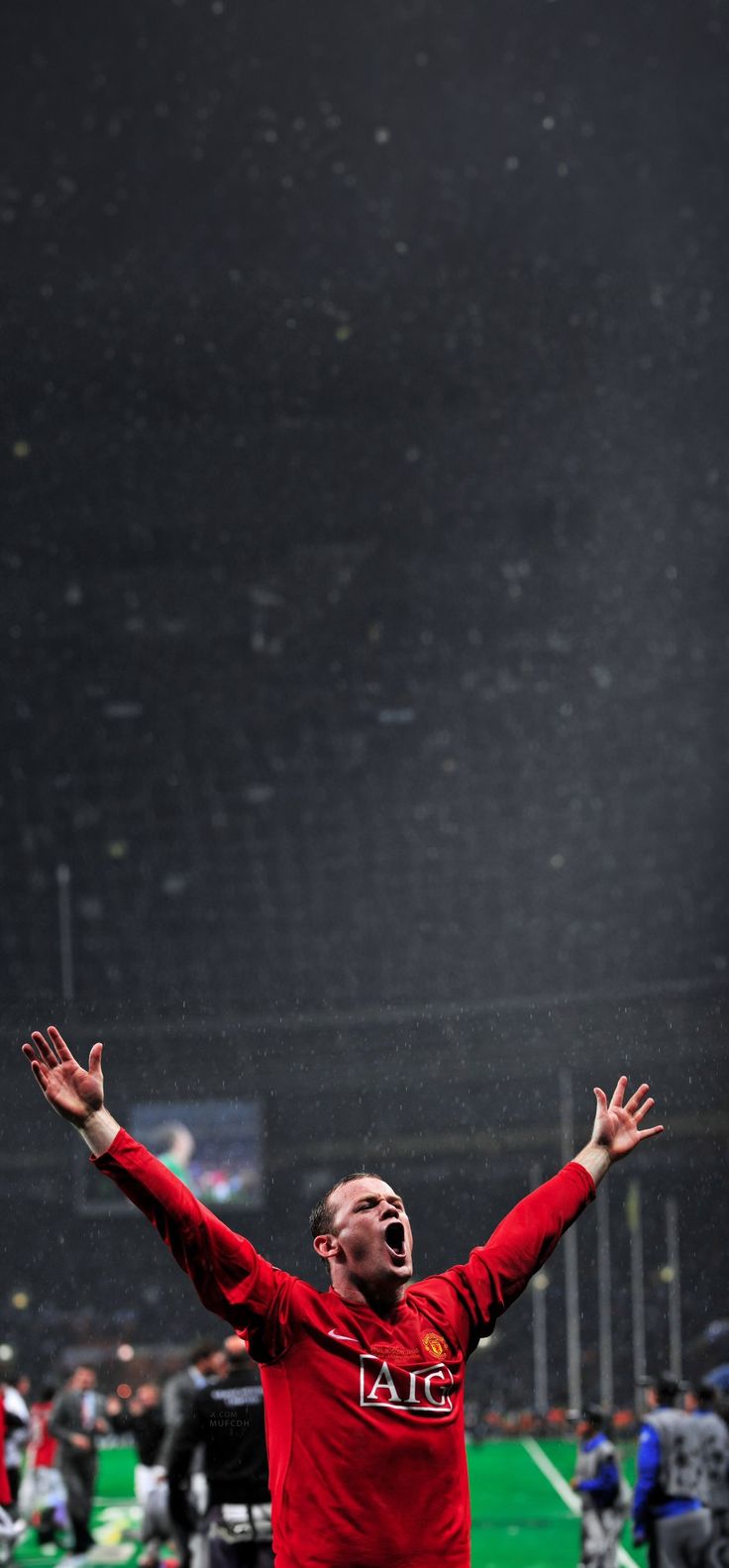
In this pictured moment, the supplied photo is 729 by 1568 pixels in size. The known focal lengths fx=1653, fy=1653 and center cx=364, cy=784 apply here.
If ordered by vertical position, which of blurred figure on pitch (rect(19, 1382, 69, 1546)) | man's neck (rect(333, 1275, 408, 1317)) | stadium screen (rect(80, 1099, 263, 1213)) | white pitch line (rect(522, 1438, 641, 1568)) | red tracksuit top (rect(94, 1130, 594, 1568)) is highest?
stadium screen (rect(80, 1099, 263, 1213))

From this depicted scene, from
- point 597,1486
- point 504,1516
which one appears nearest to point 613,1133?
point 597,1486

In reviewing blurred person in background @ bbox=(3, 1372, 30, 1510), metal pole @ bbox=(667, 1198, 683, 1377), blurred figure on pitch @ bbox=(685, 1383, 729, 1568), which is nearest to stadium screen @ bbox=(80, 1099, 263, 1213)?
metal pole @ bbox=(667, 1198, 683, 1377)

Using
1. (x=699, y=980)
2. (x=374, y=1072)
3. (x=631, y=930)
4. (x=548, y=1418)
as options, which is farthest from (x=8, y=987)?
(x=548, y=1418)

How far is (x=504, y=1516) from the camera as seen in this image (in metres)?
18.8

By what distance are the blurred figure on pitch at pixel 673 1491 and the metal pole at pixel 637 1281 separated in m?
32.7

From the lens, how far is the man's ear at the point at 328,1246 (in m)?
3.47

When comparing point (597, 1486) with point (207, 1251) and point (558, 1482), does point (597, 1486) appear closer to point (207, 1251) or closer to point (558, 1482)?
point (207, 1251)

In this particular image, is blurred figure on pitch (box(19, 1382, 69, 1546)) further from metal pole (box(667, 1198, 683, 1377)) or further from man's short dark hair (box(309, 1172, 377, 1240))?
metal pole (box(667, 1198, 683, 1377))

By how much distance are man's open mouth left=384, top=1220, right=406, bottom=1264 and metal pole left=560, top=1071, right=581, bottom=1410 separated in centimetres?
3929

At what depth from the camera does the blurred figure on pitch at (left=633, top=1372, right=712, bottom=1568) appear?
10016 mm

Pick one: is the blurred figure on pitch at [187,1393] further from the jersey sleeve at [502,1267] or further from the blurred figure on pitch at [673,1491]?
the jersey sleeve at [502,1267]

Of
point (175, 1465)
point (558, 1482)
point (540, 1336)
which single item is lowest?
point (558, 1482)

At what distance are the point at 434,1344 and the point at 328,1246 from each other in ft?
0.97

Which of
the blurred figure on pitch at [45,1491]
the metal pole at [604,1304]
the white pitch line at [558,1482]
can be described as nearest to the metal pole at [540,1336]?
the metal pole at [604,1304]
